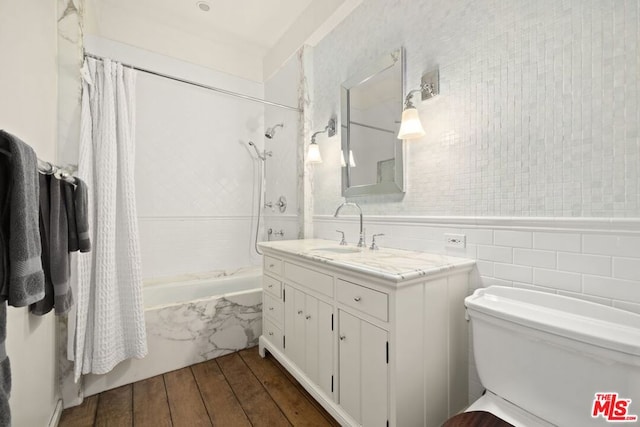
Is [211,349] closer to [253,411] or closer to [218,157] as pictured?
[253,411]

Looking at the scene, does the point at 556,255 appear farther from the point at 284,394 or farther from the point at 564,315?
the point at 284,394

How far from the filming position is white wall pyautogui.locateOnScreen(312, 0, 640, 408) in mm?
922

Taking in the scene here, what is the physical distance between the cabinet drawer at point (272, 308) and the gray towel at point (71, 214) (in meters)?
1.12

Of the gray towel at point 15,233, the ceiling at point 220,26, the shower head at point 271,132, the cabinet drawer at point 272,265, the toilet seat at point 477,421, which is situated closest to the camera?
the gray towel at point 15,233

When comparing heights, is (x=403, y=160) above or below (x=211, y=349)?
above

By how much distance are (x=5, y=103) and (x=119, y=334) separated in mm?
1359

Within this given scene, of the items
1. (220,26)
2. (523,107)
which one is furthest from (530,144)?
(220,26)

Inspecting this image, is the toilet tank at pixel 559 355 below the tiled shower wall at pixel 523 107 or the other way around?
below

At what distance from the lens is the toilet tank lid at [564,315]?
0.75 meters

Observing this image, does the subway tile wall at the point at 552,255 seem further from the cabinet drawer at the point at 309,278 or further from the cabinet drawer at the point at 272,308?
the cabinet drawer at the point at 272,308

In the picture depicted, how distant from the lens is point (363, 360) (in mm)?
1166

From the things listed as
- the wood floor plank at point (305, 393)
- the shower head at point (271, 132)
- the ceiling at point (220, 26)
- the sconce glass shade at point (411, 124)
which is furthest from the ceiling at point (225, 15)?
the wood floor plank at point (305, 393)

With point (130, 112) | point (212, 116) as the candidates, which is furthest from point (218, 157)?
point (130, 112)

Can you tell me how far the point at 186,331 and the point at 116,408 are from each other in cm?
51
